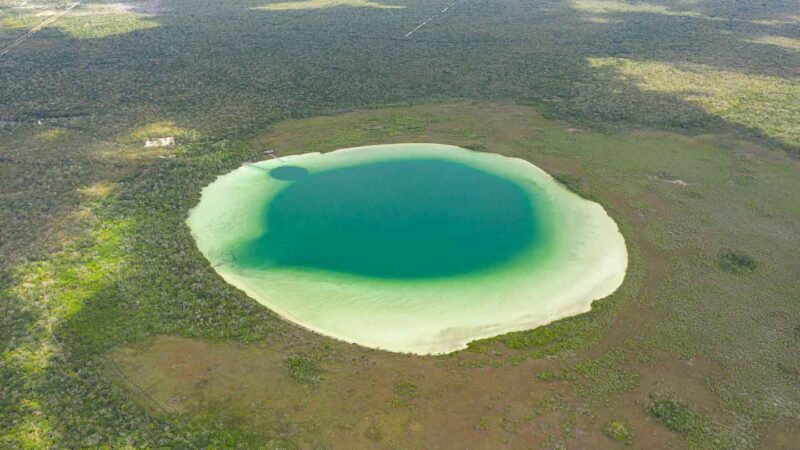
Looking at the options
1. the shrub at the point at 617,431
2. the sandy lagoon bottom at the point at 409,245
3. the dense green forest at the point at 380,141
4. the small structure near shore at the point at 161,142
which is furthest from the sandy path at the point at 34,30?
the shrub at the point at 617,431

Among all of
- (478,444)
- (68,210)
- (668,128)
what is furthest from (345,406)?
(668,128)

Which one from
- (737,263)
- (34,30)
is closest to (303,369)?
(737,263)

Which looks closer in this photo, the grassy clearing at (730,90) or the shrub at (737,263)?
the shrub at (737,263)

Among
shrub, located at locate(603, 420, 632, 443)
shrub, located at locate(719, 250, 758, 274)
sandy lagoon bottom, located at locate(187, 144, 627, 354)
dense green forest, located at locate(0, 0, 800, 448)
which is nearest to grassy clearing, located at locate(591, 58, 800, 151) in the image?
dense green forest, located at locate(0, 0, 800, 448)

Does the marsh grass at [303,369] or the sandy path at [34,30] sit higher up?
the sandy path at [34,30]

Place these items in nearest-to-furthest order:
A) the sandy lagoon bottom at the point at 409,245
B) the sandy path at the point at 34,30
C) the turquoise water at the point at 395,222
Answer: the sandy lagoon bottom at the point at 409,245
the turquoise water at the point at 395,222
the sandy path at the point at 34,30

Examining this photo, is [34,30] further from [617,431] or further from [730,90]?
[617,431]

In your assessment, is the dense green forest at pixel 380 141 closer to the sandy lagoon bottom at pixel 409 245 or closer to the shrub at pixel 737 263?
the shrub at pixel 737 263
